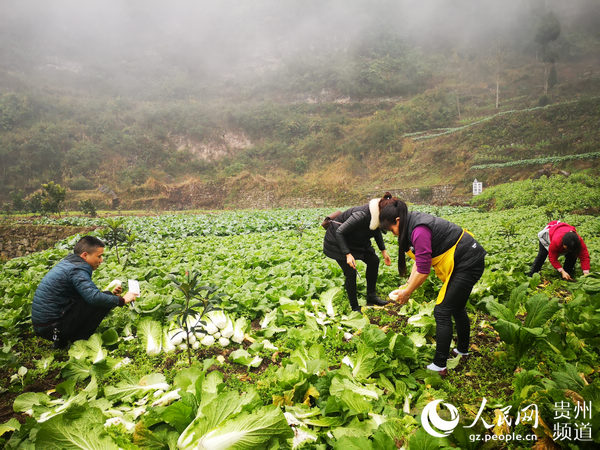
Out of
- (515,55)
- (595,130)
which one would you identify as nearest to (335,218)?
(595,130)

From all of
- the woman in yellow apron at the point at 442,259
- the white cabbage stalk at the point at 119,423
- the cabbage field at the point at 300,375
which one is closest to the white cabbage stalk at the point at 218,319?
the cabbage field at the point at 300,375

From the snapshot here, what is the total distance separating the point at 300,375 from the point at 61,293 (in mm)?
2882

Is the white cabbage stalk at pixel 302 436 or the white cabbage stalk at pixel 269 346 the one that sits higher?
the white cabbage stalk at pixel 302 436

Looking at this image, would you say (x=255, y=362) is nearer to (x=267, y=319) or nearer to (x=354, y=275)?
(x=267, y=319)

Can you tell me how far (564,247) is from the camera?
4.35 metres

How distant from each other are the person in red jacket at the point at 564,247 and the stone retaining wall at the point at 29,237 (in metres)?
16.5

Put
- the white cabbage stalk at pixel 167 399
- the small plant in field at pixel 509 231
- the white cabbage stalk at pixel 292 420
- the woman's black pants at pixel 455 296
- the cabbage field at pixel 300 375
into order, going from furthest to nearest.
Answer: the small plant in field at pixel 509 231
the woman's black pants at pixel 455 296
the white cabbage stalk at pixel 167 399
the white cabbage stalk at pixel 292 420
the cabbage field at pixel 300 375

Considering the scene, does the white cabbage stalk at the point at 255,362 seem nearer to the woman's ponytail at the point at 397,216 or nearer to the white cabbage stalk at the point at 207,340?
the white cabbage stalk at the point at 207,340

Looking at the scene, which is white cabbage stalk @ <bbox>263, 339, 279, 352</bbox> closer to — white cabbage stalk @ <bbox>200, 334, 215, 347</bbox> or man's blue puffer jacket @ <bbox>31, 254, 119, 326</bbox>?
white cabbage stalk @ <bbox>200, 334, 215, 347</bbox>

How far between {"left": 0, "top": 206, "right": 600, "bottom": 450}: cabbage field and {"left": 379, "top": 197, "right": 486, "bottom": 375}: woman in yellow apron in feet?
1.09

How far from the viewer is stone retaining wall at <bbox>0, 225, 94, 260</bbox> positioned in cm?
1359

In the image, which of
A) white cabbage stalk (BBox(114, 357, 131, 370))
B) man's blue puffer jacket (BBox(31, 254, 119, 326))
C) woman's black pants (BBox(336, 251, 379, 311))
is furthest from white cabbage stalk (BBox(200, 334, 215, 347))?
woman's black pants (BBox(336, 251, 379, 311))

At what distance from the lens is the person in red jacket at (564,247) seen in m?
4.27

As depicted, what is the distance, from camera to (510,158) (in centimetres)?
2938
